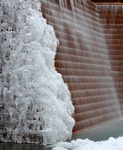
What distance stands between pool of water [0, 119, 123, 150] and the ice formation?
29 cm

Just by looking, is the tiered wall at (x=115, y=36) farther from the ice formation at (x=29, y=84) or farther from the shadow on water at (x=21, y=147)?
the shadow on water at (x=21, y=147)

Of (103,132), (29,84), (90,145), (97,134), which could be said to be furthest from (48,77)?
(103,132)

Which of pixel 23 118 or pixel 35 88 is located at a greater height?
pixel 35 88

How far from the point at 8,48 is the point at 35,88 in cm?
140

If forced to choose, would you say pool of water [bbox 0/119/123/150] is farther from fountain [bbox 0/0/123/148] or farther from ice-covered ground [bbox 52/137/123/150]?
ice-covered ground [bbox 52/137/123/150]

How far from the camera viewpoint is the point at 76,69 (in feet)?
32.1

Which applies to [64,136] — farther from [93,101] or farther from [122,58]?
[122,58]

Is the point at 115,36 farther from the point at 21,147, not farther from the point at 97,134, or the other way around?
the point at 21,147

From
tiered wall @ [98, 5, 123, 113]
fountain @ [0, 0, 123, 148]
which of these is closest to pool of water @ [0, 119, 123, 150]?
fountain @ [0, 0, 123, 148]

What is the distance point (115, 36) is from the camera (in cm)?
1326

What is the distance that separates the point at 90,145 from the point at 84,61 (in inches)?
165

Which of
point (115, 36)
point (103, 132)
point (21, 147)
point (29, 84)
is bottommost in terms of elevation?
point (103, 132)

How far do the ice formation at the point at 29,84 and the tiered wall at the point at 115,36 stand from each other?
15.5 ft

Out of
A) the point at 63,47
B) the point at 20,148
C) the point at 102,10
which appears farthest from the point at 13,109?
the point at 102,10
